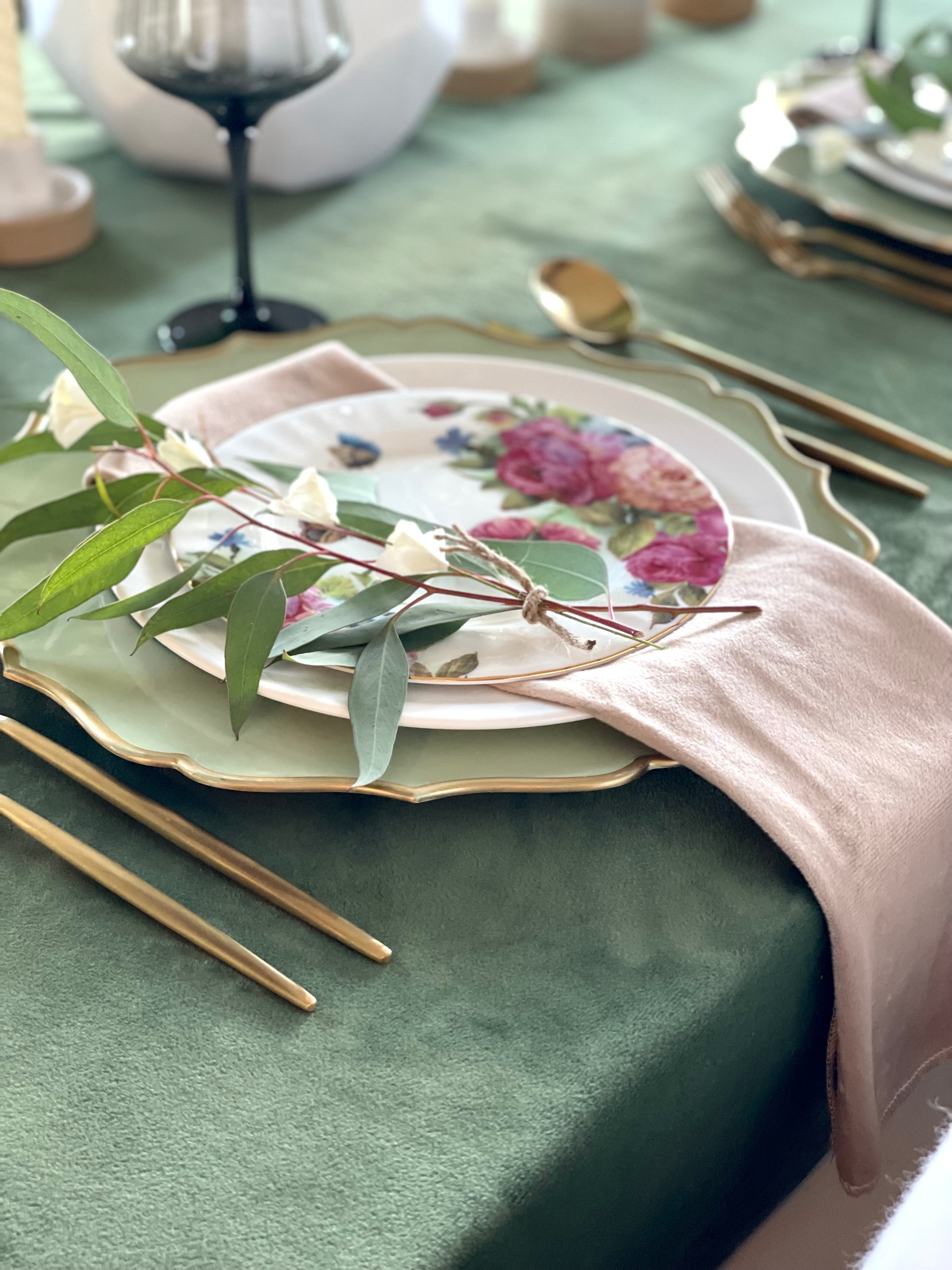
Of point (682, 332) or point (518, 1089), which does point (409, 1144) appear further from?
point (682, 332)

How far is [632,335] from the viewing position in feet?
2.33

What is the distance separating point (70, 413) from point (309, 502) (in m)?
0.11

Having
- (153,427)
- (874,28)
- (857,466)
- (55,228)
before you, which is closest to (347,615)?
(153,427)

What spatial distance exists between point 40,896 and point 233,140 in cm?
43

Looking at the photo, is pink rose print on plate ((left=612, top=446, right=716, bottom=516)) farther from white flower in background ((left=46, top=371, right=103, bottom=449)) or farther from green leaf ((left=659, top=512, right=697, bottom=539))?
white flower in background ((left=46, top=371, right=103, bottom=449))

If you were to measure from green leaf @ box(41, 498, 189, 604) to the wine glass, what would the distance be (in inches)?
11.4

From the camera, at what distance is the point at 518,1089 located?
1.07 feet

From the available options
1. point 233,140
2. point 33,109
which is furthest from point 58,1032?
point 33,109

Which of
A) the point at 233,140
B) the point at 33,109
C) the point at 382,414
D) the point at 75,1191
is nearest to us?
the point at 75,1191

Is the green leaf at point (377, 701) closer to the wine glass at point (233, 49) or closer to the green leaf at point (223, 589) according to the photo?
the green leaf at point (223, 589)

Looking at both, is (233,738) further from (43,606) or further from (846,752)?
(846,752)

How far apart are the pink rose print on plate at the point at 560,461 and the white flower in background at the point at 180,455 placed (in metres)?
0.12

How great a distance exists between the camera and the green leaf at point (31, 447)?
472mm

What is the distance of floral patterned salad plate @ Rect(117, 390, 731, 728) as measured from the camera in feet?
1.30
